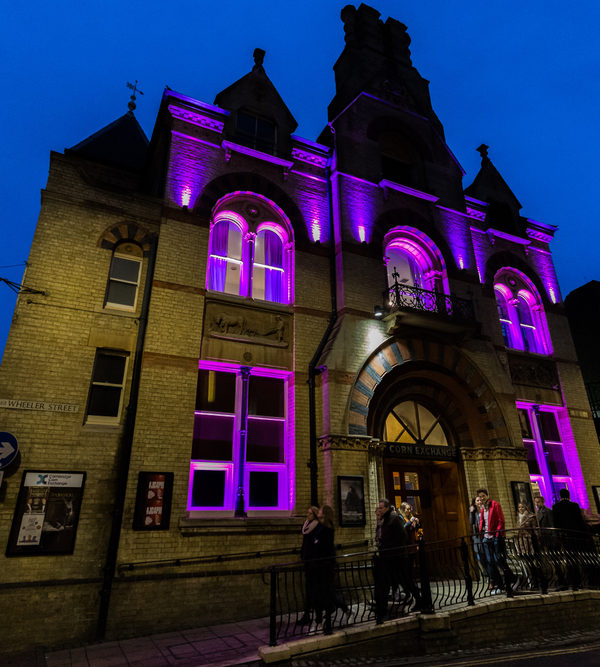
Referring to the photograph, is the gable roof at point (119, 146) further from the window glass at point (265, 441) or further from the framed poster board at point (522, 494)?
the framed poster board at point (522, 494)

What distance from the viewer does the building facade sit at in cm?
808

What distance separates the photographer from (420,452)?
11258mm

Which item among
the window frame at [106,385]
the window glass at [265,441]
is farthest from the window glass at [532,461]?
the window frame at [106,385]

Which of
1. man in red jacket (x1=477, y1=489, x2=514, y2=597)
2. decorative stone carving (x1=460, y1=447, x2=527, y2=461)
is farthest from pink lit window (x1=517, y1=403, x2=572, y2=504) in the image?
man in red jacket (x1=477, y1=489, x2=514, y2=597)

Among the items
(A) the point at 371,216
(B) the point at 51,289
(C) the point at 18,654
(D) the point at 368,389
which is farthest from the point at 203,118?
(C) the point at 18,654

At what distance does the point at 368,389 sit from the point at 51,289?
715cm

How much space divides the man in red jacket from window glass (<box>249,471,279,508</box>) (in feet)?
13.6

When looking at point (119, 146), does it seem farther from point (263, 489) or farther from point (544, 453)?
point (544, 453)

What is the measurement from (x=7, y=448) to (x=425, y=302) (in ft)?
33.0

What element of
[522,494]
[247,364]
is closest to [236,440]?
[247,364]

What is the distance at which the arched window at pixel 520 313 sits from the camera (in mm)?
14773

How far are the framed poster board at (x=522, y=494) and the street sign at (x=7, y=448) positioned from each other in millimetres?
10899

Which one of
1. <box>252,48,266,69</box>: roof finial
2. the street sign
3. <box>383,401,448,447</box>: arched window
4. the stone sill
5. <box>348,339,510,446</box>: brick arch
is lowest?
the stone sill

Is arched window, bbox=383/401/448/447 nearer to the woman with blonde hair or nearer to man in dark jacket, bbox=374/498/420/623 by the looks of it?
man in dark jacket, bbox=374/498/420/623
